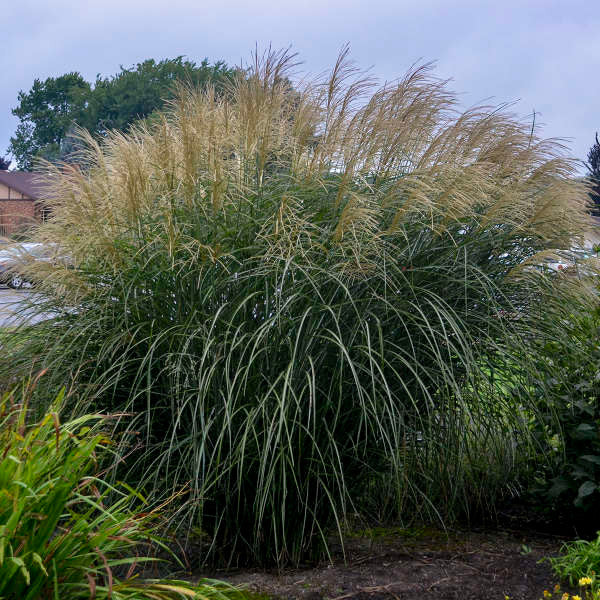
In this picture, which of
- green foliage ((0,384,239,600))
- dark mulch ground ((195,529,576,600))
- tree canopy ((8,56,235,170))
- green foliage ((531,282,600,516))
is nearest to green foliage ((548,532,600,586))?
dark mulch ground ((195,529,576,600))

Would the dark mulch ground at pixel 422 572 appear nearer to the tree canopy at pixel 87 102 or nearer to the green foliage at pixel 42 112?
the tree canopy at pixel 87 102

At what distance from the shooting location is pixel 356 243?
3.67 m

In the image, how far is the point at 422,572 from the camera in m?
3.61

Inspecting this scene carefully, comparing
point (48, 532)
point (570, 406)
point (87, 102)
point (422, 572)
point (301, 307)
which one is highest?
point (87, 102)

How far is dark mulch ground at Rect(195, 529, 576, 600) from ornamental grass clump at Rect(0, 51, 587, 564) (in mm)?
168

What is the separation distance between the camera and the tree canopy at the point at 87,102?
56.9 m

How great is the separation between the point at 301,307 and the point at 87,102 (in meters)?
58.6

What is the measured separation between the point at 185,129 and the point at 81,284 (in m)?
1.02

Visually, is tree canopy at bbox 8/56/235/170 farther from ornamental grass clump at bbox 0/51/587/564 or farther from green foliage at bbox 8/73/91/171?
ornamental grass clump at bbox 0/51/587/564

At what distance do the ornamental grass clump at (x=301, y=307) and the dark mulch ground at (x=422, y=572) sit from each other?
168 millimetres

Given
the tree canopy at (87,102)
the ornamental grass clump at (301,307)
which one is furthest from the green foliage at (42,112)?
the ornamental grass clump at (301,307)

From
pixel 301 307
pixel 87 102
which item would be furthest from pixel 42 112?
pixel 301 307

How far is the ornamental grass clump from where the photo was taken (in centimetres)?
355

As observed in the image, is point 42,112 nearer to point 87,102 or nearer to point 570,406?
point 87,102
